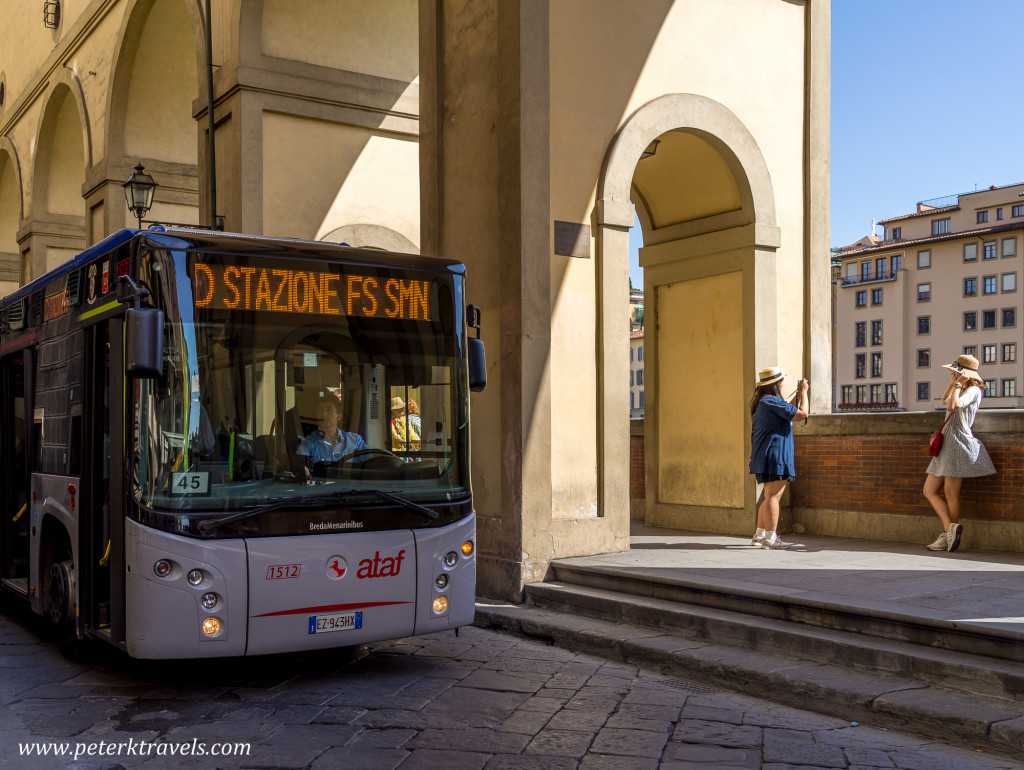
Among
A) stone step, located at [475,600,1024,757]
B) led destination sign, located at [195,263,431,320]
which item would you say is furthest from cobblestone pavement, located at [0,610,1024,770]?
led destination sign, located at [195,263,431,320]

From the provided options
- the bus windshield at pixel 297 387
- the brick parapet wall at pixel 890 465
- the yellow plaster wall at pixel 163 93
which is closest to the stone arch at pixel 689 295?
the brick parapet wall at pixel 890 465

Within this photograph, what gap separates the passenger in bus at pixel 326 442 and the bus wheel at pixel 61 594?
76.8 inches

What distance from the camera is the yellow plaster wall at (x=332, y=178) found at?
14.2 m

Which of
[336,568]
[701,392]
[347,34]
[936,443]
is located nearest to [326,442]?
[336,568]

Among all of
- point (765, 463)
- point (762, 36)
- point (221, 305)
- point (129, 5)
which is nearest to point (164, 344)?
point (221, 305)

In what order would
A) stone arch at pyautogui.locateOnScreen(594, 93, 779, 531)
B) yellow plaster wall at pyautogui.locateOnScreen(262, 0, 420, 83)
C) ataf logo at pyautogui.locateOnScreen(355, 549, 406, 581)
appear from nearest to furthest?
ataf logo at pyautogui.locateOnScreen(355, 549, 406, 581), stone arch at pyautogui.locateOnScreen(594, 93, 779, 531), yellow plaster wall at pyautogui.locateOnScreen(262, 0, 420, 83)

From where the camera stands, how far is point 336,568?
6.02 m

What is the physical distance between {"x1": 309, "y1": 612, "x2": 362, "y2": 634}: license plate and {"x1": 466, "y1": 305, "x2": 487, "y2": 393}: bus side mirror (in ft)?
5.40

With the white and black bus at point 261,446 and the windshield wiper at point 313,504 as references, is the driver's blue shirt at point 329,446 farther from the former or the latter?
the windshield wiper at point 313,504

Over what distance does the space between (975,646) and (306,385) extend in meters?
3.93

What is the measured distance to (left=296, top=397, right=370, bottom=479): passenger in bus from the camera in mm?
6000

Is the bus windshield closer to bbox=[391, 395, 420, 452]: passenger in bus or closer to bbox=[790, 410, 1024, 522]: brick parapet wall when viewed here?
bbox=[391, 395, 420, 452]: passenger in bus

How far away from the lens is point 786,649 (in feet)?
21.7

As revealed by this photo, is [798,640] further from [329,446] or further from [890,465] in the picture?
[890,465]
